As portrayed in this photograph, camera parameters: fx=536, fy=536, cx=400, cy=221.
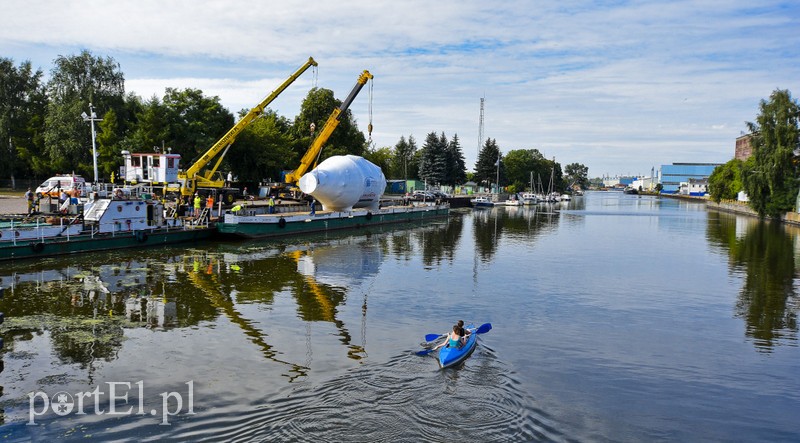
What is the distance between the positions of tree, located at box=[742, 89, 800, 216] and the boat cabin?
6937cm

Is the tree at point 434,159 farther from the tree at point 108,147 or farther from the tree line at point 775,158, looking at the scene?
the tree at point 108,147

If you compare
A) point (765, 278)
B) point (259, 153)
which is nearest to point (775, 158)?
point (765, 278)

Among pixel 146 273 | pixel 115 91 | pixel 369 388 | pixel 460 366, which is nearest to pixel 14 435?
pixel 369 388

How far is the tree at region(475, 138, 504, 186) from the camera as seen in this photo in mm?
123188

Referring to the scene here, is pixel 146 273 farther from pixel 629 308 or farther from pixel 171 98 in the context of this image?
pixel 171 98

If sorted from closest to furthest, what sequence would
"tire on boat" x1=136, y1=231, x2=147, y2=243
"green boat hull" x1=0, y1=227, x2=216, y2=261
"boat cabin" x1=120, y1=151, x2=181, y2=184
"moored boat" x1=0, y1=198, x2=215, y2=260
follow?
"green boat hull" x1=0, y1=227, x2=216, y2=261 < "moored boat" x1=0, y1=198, x2=215, y2=260 < "tire on boat" x1=136, y1=231, x2=147, y2=243 < "boat cabin" x1=120, y1=151, x2=181, y2=184

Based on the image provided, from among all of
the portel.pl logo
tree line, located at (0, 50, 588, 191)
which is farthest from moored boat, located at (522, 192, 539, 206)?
the portel.pl logo

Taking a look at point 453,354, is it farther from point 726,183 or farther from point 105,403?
point 726,183

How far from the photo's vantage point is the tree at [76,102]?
57188 millimetres

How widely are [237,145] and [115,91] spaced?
1630cm

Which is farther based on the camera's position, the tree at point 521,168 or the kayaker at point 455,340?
the tree at point 521,168

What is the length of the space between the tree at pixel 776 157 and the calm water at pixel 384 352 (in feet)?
159

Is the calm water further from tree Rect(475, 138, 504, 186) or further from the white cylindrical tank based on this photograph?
tree Rect(475, 138, 504, 186)

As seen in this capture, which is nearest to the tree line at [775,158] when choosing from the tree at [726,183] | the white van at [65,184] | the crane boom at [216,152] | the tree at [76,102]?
the tree at [726,183]
